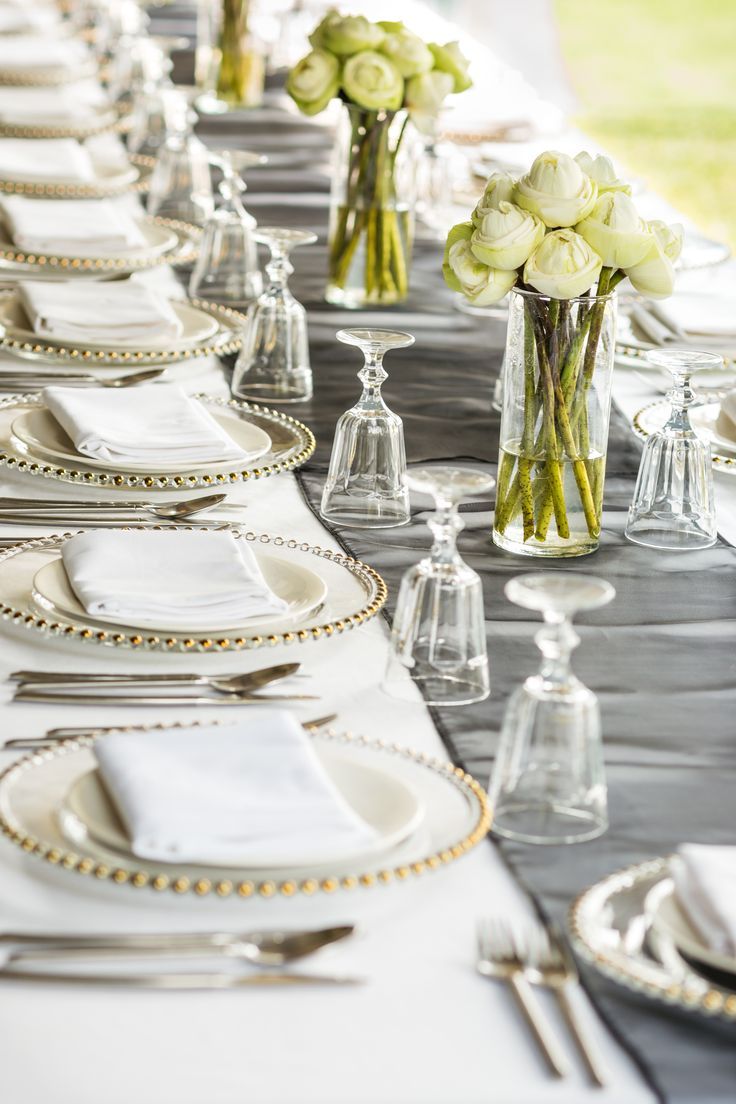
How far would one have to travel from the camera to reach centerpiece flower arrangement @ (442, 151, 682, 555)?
4.35ft

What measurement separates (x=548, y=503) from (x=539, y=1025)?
0.71 metres

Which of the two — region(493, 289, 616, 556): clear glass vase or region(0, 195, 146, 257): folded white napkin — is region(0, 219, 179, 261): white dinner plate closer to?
region(0, 195, 146, 257): folded white napkin

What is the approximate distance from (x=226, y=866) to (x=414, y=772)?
176 mm

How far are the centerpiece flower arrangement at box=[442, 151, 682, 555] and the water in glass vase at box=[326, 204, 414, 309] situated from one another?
864 mm

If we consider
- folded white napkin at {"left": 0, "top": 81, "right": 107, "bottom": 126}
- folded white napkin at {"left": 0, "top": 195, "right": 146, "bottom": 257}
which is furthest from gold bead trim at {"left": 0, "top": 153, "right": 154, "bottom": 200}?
folded white napkin at {"left": 0, "top": 81, "right": 107, "bottom": 126}

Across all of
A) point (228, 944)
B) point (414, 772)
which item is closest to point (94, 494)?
point (414, 772)

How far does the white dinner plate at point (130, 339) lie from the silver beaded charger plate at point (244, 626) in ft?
1.93

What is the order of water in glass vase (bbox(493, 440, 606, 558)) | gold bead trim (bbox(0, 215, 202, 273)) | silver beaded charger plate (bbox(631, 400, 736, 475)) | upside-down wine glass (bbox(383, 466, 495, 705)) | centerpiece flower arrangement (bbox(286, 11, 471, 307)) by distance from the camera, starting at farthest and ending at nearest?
gold bead trim (bbox(0, 215, 202, 273)), centerpiece flower arrangement (bbox(286, 11, 471, 307)), silver beaded charger plate (bbox(631, 400, 736, 475)), water in glass vase (bbox(493, 440, 606, 558)), upside-down wine glass (bbox(383, 466, 495, 705))

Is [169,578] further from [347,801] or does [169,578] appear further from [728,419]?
[728,419]

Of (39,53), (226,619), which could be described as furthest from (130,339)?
(39,53)

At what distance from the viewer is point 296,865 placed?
0.86 metres

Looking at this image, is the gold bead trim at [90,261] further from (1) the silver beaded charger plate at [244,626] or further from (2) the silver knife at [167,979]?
(2) the silver knife at [167,979]

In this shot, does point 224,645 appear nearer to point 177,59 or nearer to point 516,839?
point 516,839

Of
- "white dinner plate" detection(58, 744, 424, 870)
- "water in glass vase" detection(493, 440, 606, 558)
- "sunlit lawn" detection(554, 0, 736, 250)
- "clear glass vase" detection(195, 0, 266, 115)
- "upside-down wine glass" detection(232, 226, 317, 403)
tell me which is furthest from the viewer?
"sunlit lawn" detection(554, 0, 736, 250)
